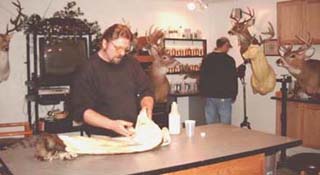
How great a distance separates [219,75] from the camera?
17.4 ft

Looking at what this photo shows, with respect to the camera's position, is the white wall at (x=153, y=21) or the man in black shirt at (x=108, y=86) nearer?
the man in black shirt at (x=108, y=86)

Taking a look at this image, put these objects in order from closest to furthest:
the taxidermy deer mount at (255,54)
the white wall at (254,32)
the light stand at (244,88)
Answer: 1. the taxidermy deer mount at (255,54)
2. the light stand at (244,88)
3. the white wall at (254,32)

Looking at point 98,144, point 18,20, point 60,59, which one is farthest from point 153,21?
point 98,144

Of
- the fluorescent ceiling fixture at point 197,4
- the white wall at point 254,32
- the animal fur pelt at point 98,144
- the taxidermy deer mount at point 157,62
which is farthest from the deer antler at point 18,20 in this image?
the animal fur pelt at point 98,144

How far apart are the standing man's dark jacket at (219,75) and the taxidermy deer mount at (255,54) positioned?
47cm

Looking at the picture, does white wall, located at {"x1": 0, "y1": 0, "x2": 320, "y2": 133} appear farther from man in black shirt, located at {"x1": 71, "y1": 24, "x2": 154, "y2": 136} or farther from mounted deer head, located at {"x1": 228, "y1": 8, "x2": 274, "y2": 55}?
man in black shirt, located at {"x1": 71, "y1": 24, "x2": 154, "y2": 136}

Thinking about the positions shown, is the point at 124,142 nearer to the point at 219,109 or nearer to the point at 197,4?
the point at 197,4

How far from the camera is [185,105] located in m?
7.15

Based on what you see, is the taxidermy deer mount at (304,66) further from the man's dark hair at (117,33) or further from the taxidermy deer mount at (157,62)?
the man's dark hair at (117,33)

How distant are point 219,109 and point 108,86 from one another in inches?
123

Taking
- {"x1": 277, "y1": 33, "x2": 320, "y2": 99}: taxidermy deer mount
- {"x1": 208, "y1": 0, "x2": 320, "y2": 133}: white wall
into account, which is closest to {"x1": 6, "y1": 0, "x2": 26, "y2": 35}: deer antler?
{"x1": 208, "y1": 0, "x2": 320, "y2": 133}: white wall

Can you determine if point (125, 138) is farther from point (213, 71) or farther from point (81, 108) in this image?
point (213, 71)

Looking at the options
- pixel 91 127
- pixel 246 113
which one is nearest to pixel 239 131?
pixel 91 127

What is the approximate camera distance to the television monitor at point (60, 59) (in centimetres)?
554
